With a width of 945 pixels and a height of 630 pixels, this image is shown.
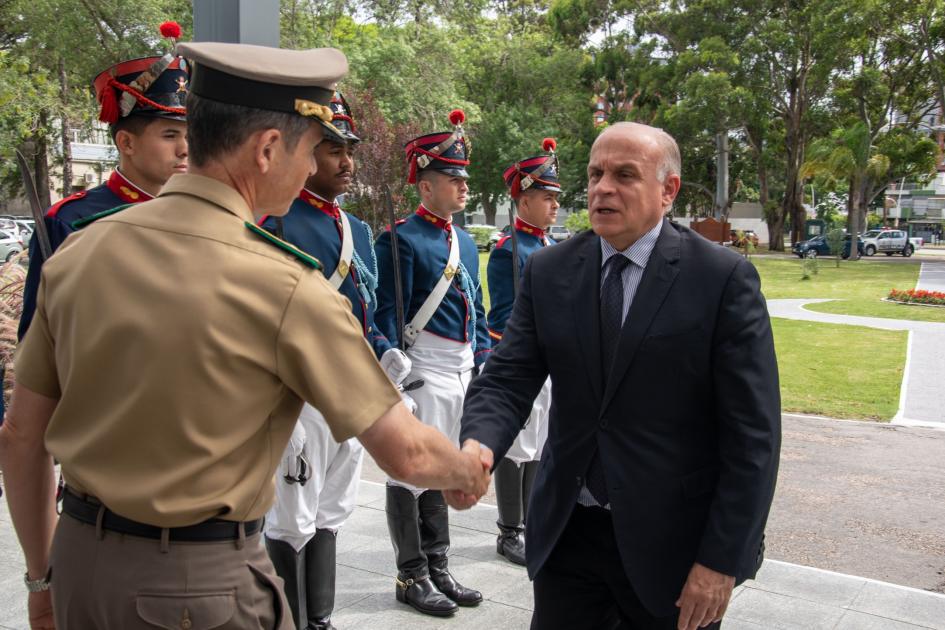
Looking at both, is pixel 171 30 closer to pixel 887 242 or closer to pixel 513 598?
pixel 513 598

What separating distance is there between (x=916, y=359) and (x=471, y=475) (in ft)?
43.9

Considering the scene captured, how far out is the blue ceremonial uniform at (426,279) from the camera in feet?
15.9

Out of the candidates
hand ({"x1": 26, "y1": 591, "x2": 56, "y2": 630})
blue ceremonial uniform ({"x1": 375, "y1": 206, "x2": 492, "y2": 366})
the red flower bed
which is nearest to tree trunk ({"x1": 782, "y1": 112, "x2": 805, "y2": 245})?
the red flower bed

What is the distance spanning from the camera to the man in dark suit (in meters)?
2.59

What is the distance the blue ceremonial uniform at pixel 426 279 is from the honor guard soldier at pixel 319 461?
0.63 metres

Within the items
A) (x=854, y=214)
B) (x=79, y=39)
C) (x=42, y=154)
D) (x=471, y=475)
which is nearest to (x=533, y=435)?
(x=471, y=475)

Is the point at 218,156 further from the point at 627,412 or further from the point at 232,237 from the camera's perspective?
the point at 627,412

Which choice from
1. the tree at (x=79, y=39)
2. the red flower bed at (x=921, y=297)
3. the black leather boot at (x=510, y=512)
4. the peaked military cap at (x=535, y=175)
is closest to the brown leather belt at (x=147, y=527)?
the black leather boot at (x=510, y=512)

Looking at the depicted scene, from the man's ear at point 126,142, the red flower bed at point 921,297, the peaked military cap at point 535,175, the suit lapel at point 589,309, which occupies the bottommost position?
the red flower bed at point 921,297

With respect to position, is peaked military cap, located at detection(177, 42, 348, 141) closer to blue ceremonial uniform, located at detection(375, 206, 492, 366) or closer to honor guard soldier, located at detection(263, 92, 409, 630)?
honor guard soldier, located at detection(263, 92, 409, 630)

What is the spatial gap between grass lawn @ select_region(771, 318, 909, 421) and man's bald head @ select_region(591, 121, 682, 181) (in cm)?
820

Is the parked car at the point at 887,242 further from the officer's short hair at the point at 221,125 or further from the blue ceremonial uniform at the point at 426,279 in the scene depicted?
the officer's short hair at the point at 221,125

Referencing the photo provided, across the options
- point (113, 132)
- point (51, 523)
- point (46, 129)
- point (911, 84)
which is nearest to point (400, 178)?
point (46, 129)

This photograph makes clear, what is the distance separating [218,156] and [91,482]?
72 cm
